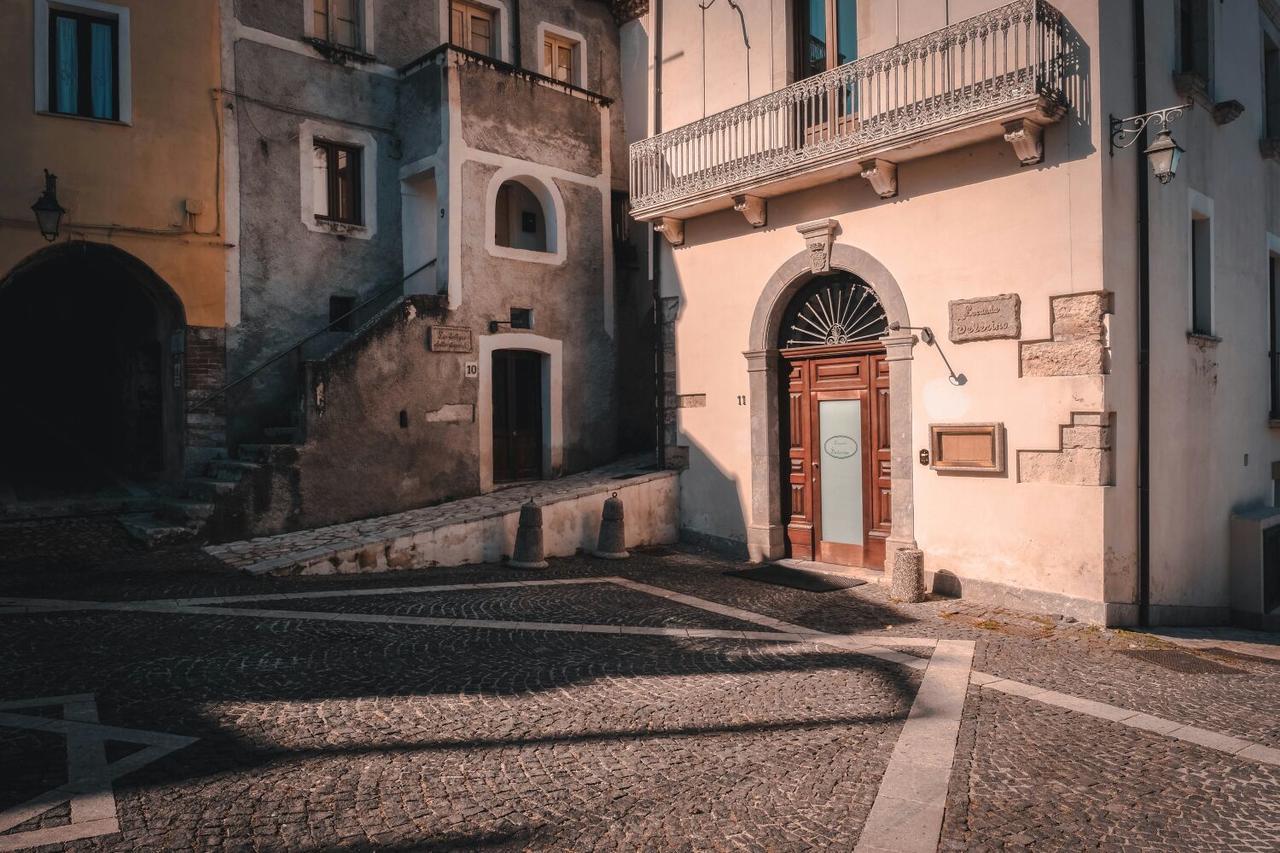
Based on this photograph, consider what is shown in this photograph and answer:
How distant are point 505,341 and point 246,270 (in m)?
3.57

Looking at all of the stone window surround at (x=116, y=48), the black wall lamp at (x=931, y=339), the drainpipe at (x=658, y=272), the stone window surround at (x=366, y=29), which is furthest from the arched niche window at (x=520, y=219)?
the black wall lamp at (x=931, y=339)

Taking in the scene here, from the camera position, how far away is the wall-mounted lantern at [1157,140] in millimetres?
7492

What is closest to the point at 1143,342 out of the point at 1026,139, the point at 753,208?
the point at 1026,139

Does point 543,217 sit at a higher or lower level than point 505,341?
higher

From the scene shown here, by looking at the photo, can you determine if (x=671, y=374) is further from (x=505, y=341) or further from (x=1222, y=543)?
(x=1222, y=543)

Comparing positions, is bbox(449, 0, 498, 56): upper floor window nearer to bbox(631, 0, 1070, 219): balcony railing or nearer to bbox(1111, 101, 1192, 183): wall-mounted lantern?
bbox(631, 0, 1070, 219): balcony railing

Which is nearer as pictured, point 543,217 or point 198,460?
point 198,460

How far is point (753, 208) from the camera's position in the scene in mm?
10625

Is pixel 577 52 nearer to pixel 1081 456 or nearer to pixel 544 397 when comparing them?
pixel 544 397

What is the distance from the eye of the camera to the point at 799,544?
35.4ft

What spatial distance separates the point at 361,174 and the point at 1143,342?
34.2ft

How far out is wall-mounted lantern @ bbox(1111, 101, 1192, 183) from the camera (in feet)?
24.6

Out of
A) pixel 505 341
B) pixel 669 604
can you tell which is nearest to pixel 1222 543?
pixel 669 604

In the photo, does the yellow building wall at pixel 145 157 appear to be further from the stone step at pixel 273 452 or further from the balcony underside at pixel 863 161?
the balcony underside at pixel 863 161
